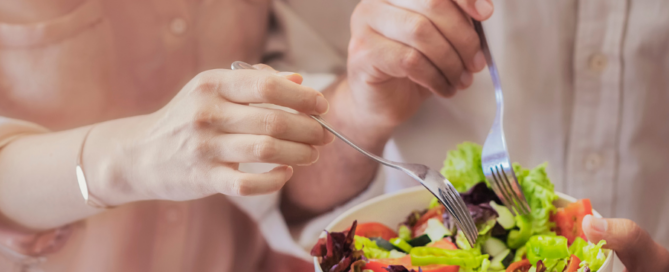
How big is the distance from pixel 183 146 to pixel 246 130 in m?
0.07

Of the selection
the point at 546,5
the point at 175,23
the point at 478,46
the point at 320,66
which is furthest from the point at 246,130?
the point at 546,5

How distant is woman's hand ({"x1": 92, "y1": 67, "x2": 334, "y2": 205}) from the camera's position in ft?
1.31

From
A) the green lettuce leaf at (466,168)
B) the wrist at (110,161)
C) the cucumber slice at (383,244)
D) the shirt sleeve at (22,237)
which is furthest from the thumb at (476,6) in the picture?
the shirt sleeve at (22,237)

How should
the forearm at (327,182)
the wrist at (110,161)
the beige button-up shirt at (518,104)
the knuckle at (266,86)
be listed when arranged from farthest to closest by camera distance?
the forearm at (327,182)
the beige button-up shirt at (518,104)
the wrist at (110,161)
the knuckle at (266,86)

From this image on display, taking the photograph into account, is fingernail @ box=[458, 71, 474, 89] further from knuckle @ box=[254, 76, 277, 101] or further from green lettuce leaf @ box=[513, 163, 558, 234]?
knuckle @ box=[254, 76, 277, 101]

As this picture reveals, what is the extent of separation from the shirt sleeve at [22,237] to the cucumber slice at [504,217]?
58cm

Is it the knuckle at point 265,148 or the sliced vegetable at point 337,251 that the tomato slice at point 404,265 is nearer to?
the sliced vegetable at point 337,251

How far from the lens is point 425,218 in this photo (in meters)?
0.58

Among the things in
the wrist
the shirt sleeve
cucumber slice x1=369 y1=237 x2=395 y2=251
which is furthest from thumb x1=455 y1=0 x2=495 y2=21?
the shirt sleeve

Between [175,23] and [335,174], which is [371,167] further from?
[175,23]

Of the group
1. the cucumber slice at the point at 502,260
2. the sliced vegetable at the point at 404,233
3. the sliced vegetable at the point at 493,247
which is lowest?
the sliced vegetable at the point at 404,233

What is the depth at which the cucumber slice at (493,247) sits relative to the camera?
53 centimetres

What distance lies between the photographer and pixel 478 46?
554 mm

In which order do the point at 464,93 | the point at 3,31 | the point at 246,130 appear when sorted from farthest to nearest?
the point at 464,93 → the point at 3,31 → the point at 246,130
